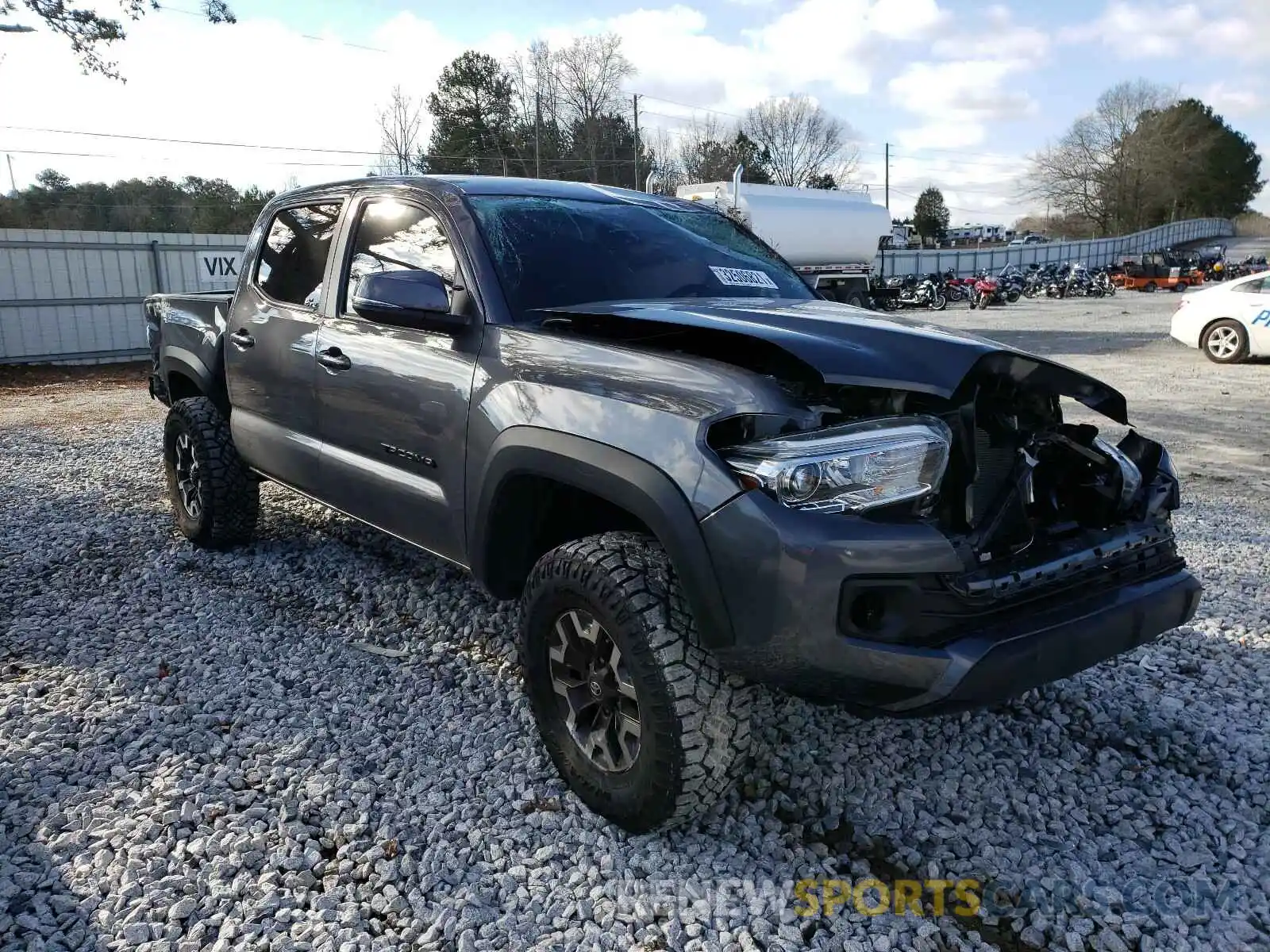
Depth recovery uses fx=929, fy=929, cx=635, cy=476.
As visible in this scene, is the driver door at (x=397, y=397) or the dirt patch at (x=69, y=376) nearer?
the driver door at (x=397, y=397)

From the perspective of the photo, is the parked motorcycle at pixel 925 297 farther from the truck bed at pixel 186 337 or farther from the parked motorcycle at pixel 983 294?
the truck bed at pixel 186 337

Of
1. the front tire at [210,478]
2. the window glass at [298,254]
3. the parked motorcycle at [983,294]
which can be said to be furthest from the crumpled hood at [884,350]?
the parked motorcycle at [983,294]

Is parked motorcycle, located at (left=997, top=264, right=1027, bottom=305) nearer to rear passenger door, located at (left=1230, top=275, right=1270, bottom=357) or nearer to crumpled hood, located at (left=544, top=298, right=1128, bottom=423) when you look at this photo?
rear passenger door, located at (left=1230, top=275, right=1270, bottom=357)

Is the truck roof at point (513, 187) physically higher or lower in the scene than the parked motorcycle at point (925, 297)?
higher

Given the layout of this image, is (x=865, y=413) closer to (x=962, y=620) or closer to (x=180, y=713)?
(x=962, y=620)

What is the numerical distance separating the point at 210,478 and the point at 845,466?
3.73m

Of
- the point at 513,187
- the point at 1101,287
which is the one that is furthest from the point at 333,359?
the point at 1101,287

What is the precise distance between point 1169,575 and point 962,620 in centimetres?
87

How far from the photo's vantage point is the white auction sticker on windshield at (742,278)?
364 centimetres

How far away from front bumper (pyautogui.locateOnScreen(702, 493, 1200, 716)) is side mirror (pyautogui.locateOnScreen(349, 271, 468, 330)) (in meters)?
1.25

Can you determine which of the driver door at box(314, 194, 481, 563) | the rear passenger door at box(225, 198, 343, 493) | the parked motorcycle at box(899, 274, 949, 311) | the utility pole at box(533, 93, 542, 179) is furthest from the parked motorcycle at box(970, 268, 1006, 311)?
the driver door at box(314, 194, 481, 563)

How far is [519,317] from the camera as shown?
10.1 feet

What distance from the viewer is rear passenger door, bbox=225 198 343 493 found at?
3.98 m

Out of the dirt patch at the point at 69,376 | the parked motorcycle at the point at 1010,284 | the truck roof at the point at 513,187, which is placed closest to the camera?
the truck roof at the point at 513,187
